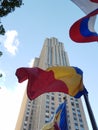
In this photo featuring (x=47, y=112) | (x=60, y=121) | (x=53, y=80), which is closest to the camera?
(x=53, y=80)

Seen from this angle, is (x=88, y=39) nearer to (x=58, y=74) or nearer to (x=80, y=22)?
(x=80, y=22)

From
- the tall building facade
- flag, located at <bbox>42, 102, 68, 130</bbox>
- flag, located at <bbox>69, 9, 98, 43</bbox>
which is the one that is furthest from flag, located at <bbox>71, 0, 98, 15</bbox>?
Result: the tall building facade

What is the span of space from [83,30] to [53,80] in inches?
95.2

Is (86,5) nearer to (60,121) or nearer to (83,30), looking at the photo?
(83,30)

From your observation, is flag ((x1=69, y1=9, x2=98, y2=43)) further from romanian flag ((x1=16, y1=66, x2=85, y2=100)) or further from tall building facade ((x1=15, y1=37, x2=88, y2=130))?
tall building facade ((x1=15, y1=37, x2=88, y2=130))

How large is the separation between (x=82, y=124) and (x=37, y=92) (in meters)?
65.6

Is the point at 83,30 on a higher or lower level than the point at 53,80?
higher

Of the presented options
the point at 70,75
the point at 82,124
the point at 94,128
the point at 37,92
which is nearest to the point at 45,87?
the point at 37,92

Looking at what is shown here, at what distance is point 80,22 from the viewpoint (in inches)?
357

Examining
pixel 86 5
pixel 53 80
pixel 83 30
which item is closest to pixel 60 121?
pixel 53 80

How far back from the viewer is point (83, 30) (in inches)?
360

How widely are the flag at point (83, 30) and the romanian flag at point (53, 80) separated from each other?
158cm

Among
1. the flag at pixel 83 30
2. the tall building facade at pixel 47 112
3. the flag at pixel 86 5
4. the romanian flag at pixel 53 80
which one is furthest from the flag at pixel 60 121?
the tall building facade at pixel 47 112

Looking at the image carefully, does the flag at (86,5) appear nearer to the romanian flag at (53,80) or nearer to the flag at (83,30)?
the flag at (83,30)
